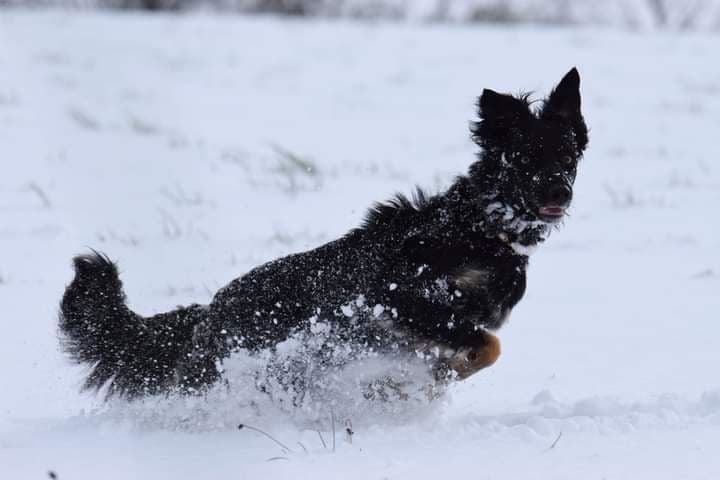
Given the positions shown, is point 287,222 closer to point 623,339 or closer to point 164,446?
point 623,339

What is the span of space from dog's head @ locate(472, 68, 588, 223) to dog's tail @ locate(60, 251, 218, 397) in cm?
164

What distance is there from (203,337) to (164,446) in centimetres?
68

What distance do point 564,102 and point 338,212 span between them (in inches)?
175

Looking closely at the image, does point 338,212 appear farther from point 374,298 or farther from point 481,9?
point 481,9

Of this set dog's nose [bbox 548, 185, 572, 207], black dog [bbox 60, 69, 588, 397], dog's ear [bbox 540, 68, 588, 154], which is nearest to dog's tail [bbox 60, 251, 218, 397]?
black dog [bbox 60, 69, 588, 397]

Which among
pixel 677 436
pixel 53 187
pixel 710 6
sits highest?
pixel 710 6

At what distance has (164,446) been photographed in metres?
3.78

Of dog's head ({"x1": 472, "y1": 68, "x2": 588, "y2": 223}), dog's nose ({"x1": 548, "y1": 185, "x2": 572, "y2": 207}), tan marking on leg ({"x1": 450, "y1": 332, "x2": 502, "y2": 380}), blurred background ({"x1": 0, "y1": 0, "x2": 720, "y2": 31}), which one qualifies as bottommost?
tan marking on leg ({"x1": 450, "y1": 332, "x2": 502, "y2": 380})

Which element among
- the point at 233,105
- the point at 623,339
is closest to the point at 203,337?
the point at 623,339

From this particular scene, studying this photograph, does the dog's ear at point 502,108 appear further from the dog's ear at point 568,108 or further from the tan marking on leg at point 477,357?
the tan marking on leg at point 477,357

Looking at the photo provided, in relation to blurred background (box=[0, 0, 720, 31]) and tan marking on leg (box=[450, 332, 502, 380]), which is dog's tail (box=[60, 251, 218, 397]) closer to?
tan marking on leg (box=[450, 332, 502, 380])

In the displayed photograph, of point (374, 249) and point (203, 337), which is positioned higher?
point (374, 249)

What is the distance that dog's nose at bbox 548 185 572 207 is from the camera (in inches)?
173

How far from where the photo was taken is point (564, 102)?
4727 millimetres
